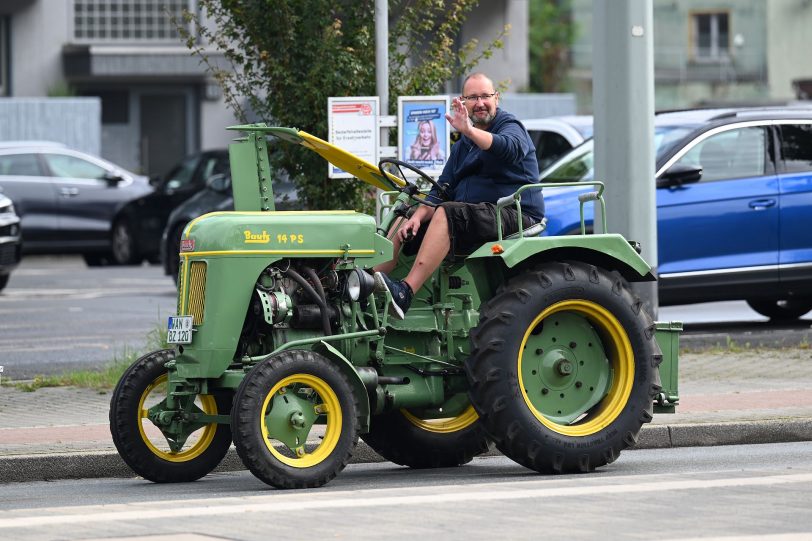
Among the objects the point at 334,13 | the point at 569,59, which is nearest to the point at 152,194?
the point at 334,13

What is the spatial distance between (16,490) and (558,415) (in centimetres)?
271

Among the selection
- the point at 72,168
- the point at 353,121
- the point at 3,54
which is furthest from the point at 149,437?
the point at 3,54

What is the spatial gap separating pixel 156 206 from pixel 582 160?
42.2 ft

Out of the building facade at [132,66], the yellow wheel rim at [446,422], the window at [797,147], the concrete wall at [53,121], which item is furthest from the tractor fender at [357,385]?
the building facade at [132,66]

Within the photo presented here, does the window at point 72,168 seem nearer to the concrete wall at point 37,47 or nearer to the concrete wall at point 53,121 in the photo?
the concrete wall at point 53,121

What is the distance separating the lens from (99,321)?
743 inches

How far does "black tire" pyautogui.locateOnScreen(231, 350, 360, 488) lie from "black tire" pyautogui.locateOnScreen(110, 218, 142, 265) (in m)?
20.0

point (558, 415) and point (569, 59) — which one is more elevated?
point (569, 59)

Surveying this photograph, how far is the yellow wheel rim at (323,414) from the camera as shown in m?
8.55

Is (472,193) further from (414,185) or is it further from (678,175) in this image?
(678,175)

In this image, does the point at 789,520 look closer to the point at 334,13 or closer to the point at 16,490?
the point at 16,490

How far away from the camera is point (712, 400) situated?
11672 mm

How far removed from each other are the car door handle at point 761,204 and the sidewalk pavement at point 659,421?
92.4 inches

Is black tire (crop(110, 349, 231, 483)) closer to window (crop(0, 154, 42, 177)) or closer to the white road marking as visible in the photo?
the white road marking
